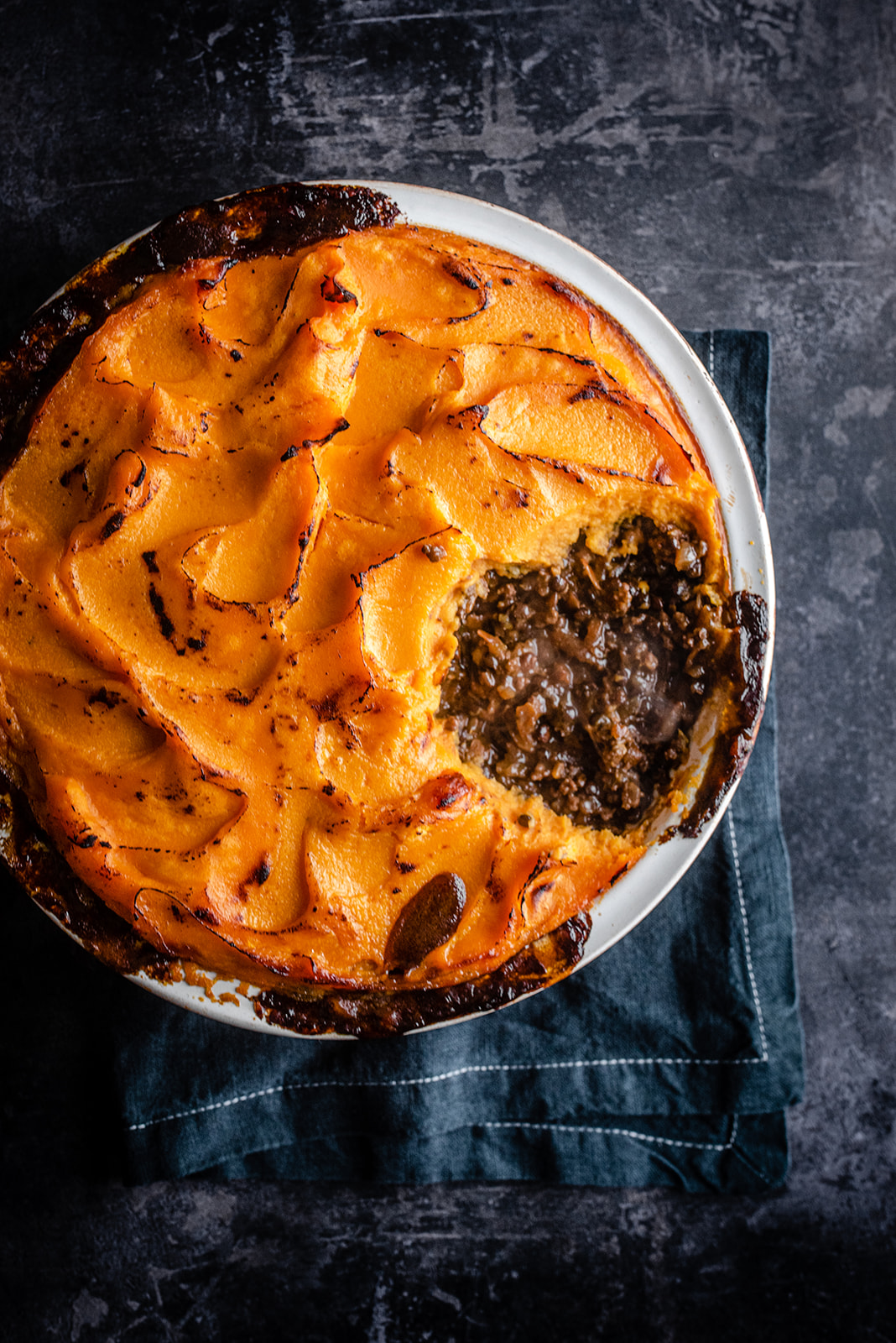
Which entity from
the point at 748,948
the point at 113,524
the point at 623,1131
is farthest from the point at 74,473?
the point at 623,1131

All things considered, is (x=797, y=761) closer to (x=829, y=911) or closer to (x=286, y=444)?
(x=829, y=911)

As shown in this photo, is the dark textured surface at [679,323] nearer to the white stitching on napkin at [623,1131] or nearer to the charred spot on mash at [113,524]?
the white stitching on napkin at [623,1131]

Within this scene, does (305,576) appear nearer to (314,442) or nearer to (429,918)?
(314,442)

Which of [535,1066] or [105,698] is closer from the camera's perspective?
[105,698]

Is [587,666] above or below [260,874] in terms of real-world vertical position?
A: above

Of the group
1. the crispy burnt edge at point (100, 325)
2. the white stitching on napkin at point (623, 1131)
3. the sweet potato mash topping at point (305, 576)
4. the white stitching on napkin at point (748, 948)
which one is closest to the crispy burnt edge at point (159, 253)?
the crispy burnt edge at point (100, 325)

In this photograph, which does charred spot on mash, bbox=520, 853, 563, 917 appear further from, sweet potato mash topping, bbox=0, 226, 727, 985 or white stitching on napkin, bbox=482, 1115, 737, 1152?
white stitching on napkin, bbox=482, 1115, 737, 1152

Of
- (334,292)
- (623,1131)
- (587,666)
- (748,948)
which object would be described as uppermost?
(334,292)
